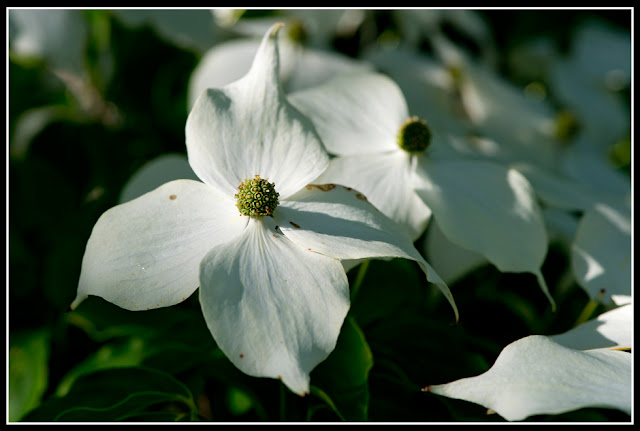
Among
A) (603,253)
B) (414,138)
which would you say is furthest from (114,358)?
(603,253)

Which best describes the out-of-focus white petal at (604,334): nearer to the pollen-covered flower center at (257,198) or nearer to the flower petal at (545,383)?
the flower petal at (545,383)

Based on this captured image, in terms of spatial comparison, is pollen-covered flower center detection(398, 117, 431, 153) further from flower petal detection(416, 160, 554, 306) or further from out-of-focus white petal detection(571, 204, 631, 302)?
out-of-focus white petal detection(571, 204, 631, 302)

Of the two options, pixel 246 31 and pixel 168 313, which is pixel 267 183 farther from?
pixel 246 31

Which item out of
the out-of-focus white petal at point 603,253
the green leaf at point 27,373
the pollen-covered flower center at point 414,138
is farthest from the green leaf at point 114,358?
the out-of-focus white petal at point 603,253

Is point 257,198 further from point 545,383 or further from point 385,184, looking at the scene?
point 545,383

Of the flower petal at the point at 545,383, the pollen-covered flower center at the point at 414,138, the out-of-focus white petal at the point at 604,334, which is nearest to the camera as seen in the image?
the flower petal at the point at 545,383

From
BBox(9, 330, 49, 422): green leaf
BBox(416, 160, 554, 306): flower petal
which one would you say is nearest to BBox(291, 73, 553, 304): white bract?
BBox(416, 160, 554, 306): flower petal
